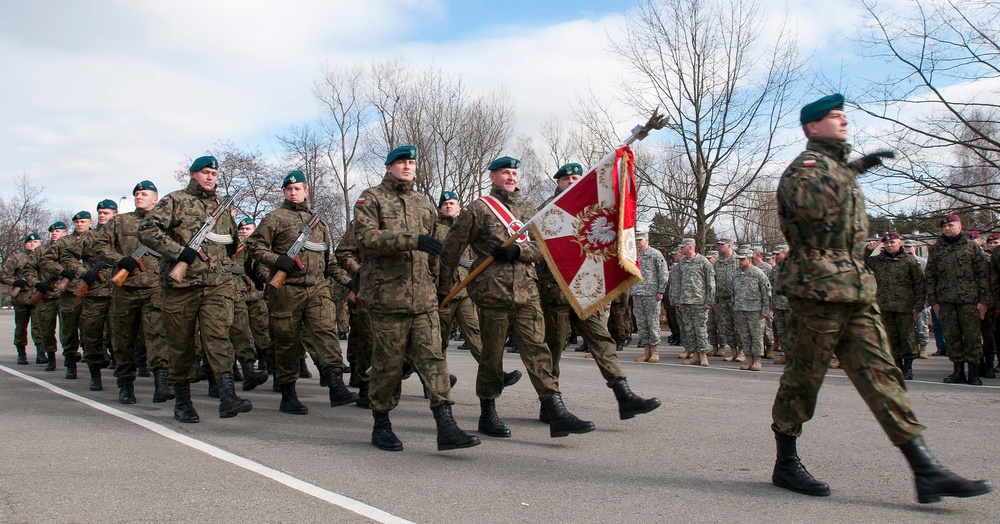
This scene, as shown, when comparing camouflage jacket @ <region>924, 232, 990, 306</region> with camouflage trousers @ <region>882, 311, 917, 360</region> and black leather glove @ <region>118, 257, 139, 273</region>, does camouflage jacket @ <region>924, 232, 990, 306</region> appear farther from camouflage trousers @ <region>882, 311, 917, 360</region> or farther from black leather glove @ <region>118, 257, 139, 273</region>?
black leather glove @ <region>118, 257, 139, 273</region>

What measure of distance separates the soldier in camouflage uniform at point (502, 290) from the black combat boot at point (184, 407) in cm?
265

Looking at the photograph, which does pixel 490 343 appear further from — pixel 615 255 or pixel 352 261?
pixel 352 261

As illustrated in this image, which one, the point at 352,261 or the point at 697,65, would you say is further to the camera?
the point at 697,65

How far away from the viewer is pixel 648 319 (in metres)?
12.9

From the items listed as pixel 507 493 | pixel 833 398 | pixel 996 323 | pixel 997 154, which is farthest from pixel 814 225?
pixel 997 154

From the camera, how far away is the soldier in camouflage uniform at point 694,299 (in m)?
12.2

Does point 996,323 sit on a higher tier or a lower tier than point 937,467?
higher

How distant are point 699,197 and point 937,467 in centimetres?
2034

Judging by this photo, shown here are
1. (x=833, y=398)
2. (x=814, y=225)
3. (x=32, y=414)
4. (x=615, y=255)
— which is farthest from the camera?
(x=833, y=398)

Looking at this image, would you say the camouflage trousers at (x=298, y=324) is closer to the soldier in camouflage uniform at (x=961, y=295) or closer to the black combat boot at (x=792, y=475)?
the black combat boot at (x=792, y=475)

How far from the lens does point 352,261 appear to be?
24.5 feet

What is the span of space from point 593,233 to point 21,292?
1118 cm

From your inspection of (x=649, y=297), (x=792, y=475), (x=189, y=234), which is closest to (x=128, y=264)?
(x=189, y=234)

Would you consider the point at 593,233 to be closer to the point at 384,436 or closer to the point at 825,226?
the point at 825,226
